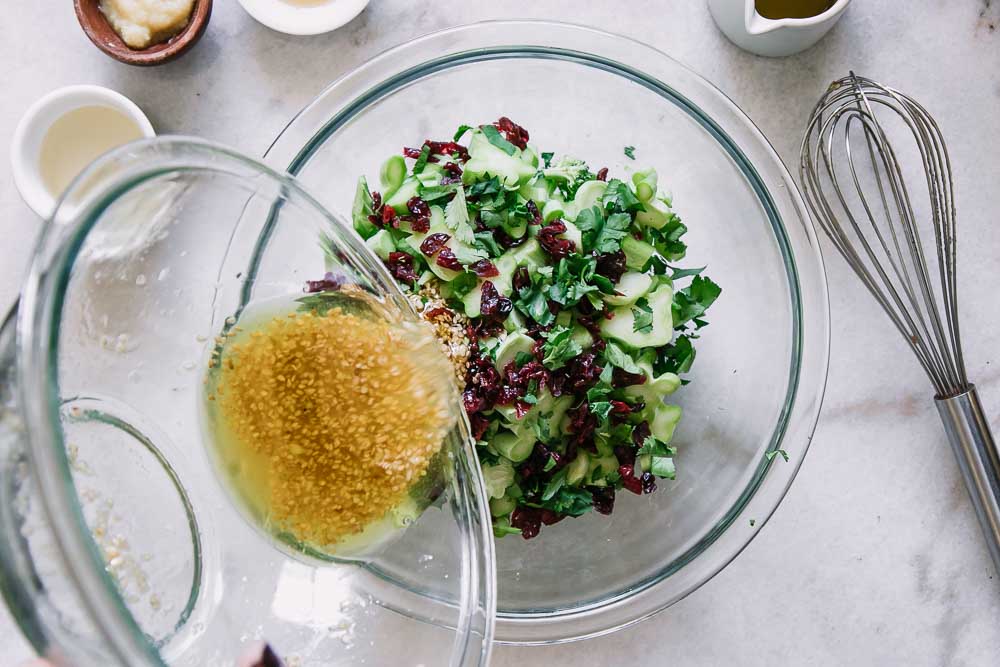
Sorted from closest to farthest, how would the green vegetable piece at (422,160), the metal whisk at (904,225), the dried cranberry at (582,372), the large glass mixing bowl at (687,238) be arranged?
the dried cranberry at (582,372) → the green vegetable piece at (422,160) → the large glass mixing bowl at (687,238) → the metal whisk at (904,225)

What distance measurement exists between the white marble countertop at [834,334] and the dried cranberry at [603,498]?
0.39 meters

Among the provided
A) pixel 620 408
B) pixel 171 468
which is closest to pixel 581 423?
pixel 620 408

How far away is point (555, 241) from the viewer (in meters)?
1.38

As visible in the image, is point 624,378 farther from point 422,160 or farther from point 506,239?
point 422,160

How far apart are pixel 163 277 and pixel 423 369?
423mm

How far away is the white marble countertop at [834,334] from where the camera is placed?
172 cm

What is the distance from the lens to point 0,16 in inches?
69.2

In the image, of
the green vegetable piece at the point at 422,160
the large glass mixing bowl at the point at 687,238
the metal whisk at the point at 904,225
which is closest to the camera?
the green vegetable piece at the point at 422,160

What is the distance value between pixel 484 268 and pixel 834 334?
2.73 feet

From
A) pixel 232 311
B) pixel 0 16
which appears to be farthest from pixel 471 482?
pixel 0 16

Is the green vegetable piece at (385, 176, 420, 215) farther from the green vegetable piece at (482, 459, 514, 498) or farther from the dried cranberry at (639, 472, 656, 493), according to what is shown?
the dried cranberry at (639, 472, 656, 493)

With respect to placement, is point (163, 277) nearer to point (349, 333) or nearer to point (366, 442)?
point (349, 333)

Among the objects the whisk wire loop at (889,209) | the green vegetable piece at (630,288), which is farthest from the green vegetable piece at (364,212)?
the whisk wire loop at (889,209)

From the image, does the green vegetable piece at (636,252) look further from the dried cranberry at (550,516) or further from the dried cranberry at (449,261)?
the dried cranberry at (550,516)
